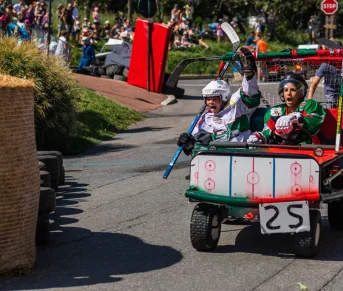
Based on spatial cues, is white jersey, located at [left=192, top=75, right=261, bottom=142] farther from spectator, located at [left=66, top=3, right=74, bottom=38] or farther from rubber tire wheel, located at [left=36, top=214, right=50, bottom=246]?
spectator, located at [left=66, top=3, right=74, bottom=38]

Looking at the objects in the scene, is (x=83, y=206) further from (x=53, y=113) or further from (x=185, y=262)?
(x=53, y=113)

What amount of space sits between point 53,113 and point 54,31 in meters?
19.1

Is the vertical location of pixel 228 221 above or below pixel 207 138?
below

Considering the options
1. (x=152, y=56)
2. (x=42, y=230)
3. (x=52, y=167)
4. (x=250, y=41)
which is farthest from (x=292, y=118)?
(x=250, y=41)

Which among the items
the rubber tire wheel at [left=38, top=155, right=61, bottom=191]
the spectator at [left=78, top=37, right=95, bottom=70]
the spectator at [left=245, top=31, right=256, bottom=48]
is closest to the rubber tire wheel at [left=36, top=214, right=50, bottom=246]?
the rubber tire wheel at [left=38, top=155, right=61, bottom=191]

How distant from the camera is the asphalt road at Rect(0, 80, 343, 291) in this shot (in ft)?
21.5

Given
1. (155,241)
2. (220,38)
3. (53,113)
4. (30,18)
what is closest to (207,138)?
(155,241)

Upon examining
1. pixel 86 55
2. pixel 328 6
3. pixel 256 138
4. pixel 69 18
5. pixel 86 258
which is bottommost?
pixel 86 258

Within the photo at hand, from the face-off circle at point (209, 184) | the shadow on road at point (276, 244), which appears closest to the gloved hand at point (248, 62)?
the face-off circle at point (209, 184)

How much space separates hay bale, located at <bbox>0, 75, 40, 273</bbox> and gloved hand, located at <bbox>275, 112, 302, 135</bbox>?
8.09ft

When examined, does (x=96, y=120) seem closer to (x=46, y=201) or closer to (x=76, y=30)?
(x=46, y=201)

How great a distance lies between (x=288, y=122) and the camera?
7969 mm

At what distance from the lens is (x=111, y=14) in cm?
4297

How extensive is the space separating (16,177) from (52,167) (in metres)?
4.14
